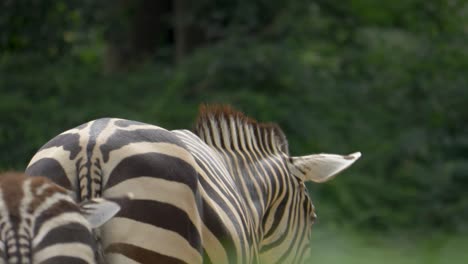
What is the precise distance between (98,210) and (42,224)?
0.78 feet

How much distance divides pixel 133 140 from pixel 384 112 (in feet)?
32.7

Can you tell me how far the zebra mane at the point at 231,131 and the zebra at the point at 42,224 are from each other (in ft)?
5.31

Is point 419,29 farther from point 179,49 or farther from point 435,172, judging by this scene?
point 179,49

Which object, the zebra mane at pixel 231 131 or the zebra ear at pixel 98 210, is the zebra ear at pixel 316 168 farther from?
the zebra ear at pixel 98 210

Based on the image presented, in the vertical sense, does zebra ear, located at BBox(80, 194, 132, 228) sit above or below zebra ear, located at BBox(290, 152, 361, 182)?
above

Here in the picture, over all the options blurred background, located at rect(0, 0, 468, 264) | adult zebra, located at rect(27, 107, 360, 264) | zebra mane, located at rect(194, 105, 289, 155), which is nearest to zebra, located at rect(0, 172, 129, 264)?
adult zebra, located at rect(27, 107, 360, 264)

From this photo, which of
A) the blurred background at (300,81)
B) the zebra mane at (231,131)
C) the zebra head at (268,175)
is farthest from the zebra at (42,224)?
the blurred background at (300,81)

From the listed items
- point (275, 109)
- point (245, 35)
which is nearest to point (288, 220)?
point (275, 109)

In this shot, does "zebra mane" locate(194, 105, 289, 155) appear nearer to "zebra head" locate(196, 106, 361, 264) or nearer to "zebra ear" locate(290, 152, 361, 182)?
"zebra head" locate(196, 106, 361, 264)

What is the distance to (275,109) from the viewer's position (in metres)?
12.2

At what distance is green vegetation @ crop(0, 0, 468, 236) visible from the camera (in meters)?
12.2

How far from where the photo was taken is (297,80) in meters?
12.8

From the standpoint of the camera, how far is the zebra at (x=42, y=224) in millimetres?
3344

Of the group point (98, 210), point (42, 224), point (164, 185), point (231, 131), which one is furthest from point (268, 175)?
point (42, 224)
